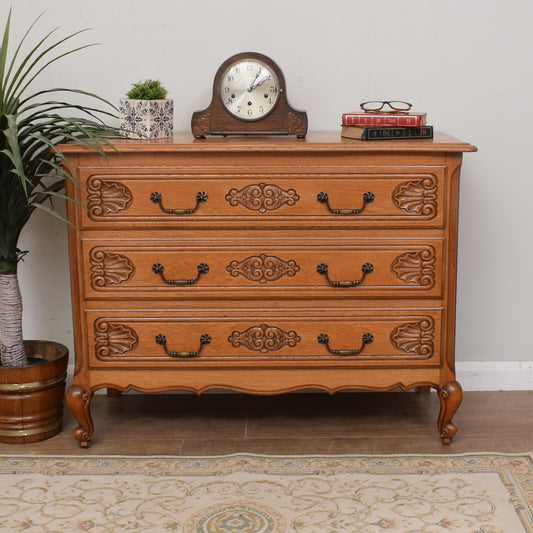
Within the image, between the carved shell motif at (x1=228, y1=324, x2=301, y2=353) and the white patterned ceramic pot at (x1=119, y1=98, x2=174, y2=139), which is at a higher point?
the white patterned ceramic pot at (x1=119, y1=98, x2=174, y2=139)

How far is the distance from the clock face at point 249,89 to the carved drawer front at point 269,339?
682mm

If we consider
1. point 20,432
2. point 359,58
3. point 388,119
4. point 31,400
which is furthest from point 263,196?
point 20,432

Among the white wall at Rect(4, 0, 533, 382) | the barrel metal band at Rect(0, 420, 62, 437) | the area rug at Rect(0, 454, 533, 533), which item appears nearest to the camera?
the area rug at Rect(0, 454, 533, 533)

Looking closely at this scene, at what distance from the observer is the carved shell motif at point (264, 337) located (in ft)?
7.80

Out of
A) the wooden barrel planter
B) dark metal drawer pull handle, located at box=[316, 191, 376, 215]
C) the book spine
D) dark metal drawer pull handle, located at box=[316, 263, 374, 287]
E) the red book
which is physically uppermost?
the red book

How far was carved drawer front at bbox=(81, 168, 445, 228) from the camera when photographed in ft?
7.52

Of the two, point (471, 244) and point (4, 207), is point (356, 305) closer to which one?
point (471, 244)

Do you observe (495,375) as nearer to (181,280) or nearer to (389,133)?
(389,133)

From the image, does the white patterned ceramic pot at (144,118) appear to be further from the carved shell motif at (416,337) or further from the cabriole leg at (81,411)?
the carved shell motif at (416,337)

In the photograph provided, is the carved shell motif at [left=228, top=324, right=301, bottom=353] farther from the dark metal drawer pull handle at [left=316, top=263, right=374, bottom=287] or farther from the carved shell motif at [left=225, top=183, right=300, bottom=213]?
the carved shell motif at [left=225, top=183, right=300, bottom=213]

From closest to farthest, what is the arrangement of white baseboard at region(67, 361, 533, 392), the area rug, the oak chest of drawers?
the area rug < the oak chest of drawers < white baseboard at region(67, 361, 533, 392)

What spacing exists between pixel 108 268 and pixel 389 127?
97cm

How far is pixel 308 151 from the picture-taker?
2262mm

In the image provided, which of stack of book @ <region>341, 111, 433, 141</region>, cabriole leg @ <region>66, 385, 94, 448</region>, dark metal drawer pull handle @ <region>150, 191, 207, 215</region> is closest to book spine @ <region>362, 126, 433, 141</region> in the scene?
stack of book @ <region>341, 111, 433, 141</region>
